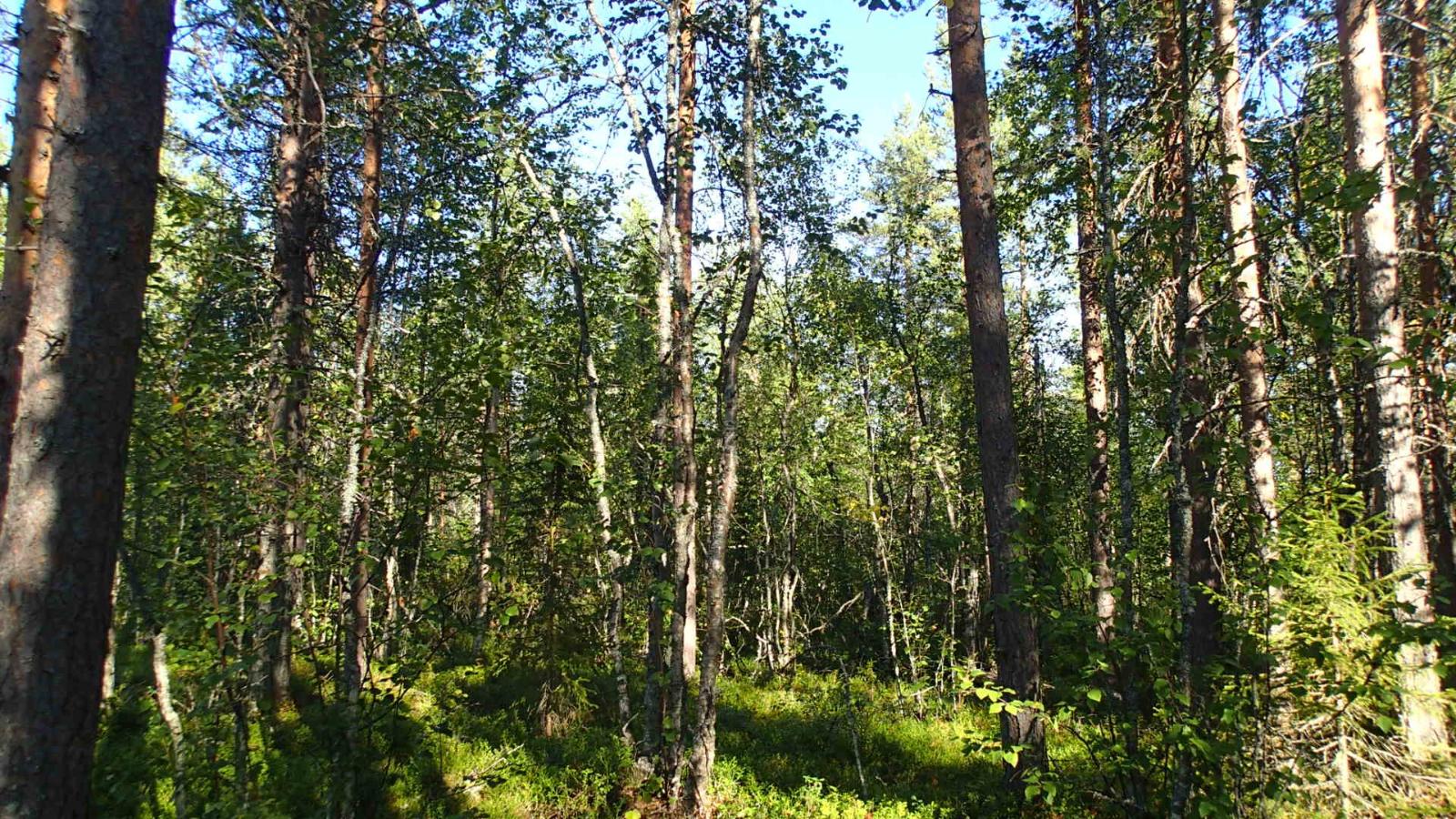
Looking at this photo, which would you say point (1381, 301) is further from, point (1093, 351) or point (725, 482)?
point (725, 482)

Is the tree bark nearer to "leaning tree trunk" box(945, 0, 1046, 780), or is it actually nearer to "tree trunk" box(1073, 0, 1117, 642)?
"tree trunk" box(1073, 0, 1117, 642)

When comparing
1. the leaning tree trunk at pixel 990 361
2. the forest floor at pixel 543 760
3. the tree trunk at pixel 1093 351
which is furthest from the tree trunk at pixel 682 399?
the tree trunk at pixel 1093 351

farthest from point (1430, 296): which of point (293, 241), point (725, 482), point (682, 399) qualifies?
point (293, 241)

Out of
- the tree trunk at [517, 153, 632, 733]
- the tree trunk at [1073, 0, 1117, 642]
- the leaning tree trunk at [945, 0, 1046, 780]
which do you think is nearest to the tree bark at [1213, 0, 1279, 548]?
the tree trunk at [1073, 0, 1117, 642]

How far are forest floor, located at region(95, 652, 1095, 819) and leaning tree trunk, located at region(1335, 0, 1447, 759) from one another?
3.66m

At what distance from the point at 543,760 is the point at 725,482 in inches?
155

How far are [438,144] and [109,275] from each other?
5374mm

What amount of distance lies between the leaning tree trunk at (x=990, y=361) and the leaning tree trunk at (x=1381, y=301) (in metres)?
3.45

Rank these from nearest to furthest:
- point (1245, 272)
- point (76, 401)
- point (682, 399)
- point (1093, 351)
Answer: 1. point (76, 401)
2. point (682, 399)
3. point (1245, 272)
4. point (1093, 351)

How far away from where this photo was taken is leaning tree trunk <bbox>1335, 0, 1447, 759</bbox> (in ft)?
20.3

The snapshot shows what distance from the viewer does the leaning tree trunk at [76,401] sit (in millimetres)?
2377

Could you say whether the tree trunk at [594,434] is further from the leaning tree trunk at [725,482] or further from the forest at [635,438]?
the leaning tree trunk at [725,482]

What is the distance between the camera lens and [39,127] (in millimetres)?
3254

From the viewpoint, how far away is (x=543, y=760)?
25.5ft
